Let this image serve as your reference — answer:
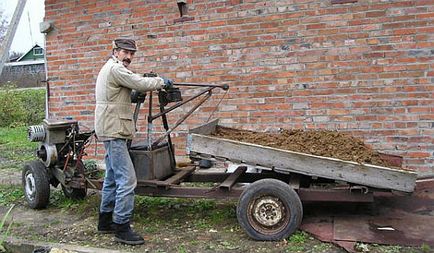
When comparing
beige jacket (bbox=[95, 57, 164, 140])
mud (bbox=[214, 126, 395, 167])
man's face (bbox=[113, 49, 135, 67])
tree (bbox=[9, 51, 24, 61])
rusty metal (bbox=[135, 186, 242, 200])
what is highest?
tree (bbox=[9, 51, 24, 61])

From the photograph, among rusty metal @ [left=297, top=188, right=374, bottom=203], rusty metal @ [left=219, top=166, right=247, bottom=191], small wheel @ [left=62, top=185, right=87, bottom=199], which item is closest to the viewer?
rusty metal @ [left=297, top=188, right=374, bottom=203]

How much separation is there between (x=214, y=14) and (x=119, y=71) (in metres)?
2.65

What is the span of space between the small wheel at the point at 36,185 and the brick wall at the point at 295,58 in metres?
1.98

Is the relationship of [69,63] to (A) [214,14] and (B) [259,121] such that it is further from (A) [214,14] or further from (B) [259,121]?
(B) [259,121]

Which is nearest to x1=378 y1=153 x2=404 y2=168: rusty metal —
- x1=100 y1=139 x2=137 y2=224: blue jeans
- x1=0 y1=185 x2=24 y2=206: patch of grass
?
x1=100 y1=139 x2=137 y2=224: blue jeans

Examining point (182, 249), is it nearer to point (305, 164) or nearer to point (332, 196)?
point (305, 164)

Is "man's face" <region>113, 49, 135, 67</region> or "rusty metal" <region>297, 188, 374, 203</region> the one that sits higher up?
"man's face" <region>113, 49, 135, 67</region>

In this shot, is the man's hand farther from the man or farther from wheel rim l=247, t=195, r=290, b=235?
wheel rim l=247, t=195, r=290, b=235

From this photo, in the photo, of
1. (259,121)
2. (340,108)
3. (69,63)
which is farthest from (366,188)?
(69,63)

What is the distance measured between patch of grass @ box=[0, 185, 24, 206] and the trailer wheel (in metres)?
3.68

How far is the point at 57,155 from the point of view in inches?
240

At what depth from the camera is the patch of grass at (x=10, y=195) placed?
6801 mm

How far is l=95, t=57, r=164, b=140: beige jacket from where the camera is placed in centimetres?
477

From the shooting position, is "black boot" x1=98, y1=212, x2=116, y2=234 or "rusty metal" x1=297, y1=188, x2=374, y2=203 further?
"black boot" x1=98, y1=212, x2=116, y2=234
